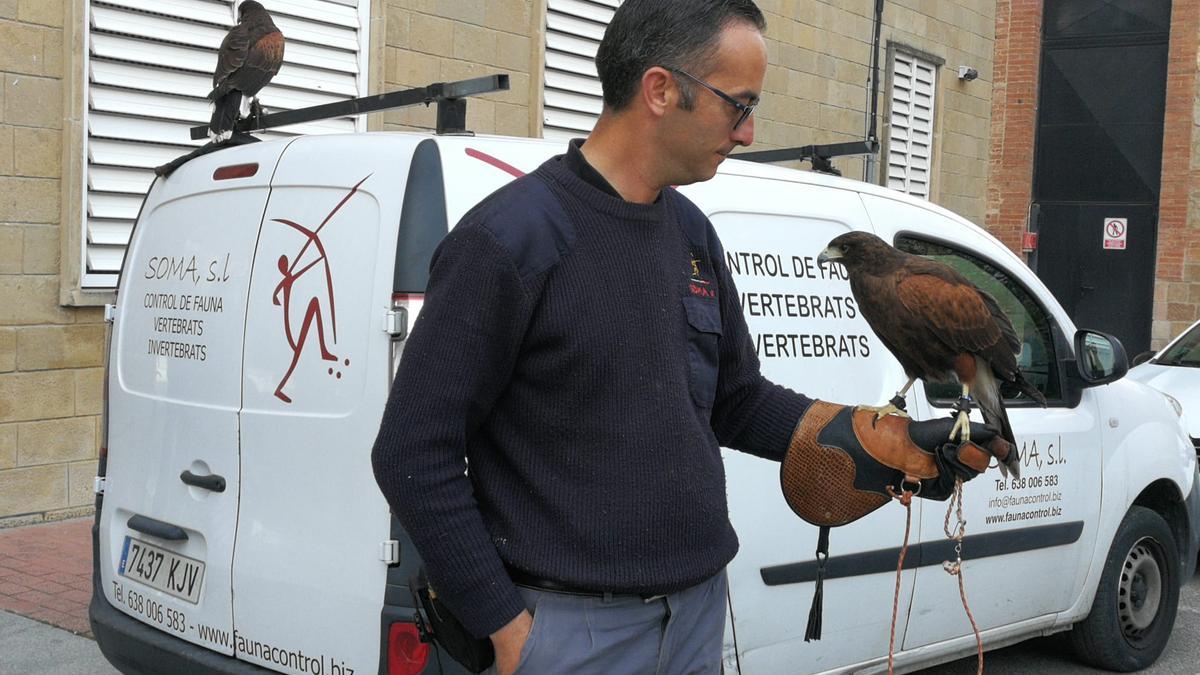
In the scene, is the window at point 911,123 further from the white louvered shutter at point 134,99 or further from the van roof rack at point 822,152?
the van roof rack at point 822,152

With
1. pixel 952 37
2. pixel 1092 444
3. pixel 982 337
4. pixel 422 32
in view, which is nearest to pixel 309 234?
pixel 982 337

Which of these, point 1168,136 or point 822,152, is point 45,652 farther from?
point 1168,136

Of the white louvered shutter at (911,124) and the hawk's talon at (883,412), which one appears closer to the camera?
the hawk's talon at (883,412)

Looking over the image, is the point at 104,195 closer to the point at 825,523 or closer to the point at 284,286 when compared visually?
the point at 284,286

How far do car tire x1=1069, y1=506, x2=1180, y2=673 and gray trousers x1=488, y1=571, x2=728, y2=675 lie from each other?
3.61 metres

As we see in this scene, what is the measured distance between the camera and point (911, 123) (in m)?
17.4

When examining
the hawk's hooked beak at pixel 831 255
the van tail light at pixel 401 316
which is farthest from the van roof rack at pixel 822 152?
the van tail light at pixel 401 316

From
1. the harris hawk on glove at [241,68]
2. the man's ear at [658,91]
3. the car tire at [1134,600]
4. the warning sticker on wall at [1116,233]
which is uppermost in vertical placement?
the warning sticker on wall at [1116,233]

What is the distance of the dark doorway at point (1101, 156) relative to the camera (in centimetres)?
2112

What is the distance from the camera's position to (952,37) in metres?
18.2

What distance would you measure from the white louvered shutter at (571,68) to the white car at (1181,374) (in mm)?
5024

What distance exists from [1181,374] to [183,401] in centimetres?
740

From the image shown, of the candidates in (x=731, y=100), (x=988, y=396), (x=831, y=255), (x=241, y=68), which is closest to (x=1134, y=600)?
(x=988, y=396)

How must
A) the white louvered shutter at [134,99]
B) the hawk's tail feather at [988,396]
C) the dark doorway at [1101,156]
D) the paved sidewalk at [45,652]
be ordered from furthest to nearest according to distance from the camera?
the dark doorway at [1101,156] < the white louvered shutter at [134,99] < the paved sidewalk at [45,652] < the hawk's tail feather at [988,396]
